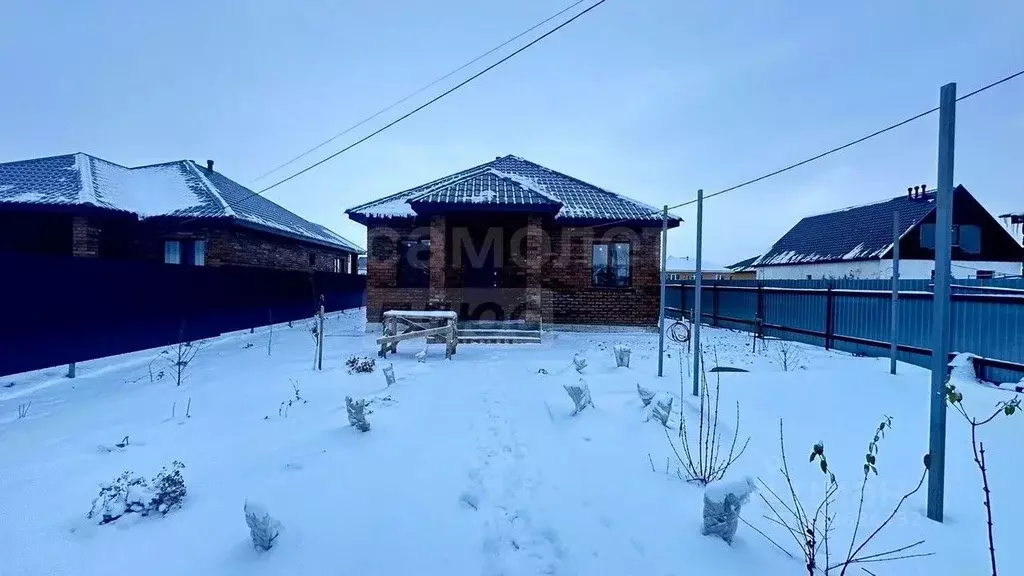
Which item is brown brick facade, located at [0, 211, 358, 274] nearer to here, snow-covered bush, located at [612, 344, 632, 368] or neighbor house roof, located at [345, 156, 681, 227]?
neighbor house roof, located at [345, 156, 681, 227]

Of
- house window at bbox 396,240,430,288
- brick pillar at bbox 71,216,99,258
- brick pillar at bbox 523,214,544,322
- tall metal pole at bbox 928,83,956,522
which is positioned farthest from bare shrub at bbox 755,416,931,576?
brick pillar at bbox 71,216,99,258

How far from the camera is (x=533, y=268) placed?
10.0m

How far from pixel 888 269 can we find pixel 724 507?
22.3 metres

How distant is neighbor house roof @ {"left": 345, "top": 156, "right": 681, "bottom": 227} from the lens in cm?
934

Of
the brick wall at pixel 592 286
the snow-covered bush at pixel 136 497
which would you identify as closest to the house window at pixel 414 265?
the brick wall at pixel 592 286

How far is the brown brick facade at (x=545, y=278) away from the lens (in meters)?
10.7

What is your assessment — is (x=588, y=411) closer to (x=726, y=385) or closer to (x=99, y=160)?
(x=726, y=385)

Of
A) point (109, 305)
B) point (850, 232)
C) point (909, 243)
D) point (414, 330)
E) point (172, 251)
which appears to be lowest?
point (414, 330)

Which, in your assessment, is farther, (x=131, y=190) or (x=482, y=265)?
(x=131, y=190)

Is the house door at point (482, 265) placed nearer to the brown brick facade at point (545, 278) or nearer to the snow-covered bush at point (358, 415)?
the brown brick facade at point (545, 278)

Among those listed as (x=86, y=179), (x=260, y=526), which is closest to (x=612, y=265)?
(x=260, y=526)

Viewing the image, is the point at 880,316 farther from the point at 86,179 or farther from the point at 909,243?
the point at 86,179

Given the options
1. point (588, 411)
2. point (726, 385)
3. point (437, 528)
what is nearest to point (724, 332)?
point (726, 385)

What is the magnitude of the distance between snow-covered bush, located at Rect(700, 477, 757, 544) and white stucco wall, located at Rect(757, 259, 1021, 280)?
20164 mm
